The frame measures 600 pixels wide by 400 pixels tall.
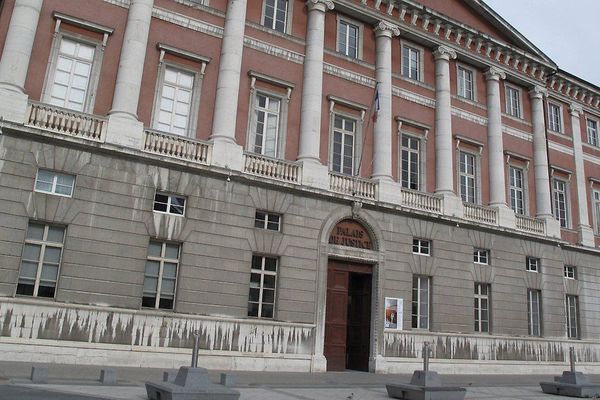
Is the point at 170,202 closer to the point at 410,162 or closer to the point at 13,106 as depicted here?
the point at 13,106

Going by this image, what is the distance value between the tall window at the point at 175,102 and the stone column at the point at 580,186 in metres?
22.1

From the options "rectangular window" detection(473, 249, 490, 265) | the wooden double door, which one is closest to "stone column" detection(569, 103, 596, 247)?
"rectangular window" detection(473, 249, 490, 265)

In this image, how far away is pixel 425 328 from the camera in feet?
72.0

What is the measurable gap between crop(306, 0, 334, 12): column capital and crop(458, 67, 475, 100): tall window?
Result: 26.9 ft

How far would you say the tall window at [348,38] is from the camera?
23469mm

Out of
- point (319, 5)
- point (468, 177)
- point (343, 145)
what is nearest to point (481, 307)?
point (468, 177)

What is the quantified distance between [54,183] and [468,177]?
18.3 meters

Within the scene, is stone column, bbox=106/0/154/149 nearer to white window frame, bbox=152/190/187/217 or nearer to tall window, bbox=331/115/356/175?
white window frame, bbox=152/190/187/217

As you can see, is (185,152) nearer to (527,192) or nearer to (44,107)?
(44,107)

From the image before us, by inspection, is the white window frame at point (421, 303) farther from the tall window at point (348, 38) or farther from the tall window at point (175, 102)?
the tall window at point (175, 102)

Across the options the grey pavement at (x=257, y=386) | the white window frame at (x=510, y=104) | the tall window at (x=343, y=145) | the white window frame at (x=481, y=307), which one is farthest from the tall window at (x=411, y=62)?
the grey pavement at (x=257, y=386)

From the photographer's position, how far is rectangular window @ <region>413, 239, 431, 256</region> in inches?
883

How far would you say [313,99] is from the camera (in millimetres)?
21219

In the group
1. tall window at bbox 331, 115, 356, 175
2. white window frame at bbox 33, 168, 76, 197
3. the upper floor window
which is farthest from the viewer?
the upper floor window
